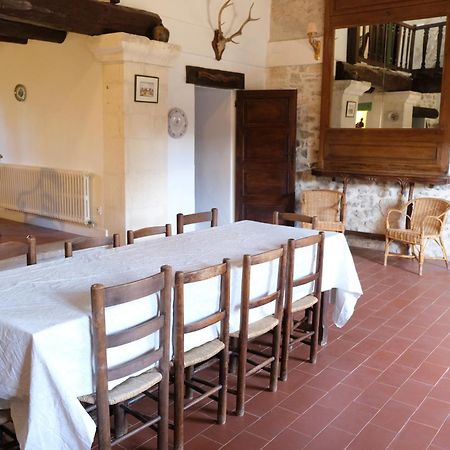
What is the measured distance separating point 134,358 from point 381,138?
5276 millimetres

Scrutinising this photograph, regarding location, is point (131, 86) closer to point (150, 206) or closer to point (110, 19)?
point (110, 19)

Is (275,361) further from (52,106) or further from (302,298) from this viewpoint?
(52,106)

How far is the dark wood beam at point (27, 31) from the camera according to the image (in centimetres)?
568

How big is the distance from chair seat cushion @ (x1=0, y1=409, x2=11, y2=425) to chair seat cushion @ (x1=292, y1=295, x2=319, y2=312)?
177cm

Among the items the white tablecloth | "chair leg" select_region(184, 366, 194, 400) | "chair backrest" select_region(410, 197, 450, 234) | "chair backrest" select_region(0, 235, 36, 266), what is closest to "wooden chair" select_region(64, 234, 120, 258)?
the white tablecloth

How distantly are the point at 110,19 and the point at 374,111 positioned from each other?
11.3 ft

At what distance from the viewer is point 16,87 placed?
7047mm

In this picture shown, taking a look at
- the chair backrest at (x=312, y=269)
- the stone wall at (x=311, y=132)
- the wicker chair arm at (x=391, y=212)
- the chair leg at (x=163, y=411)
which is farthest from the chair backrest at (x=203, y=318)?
the stone wall at (x=311, y=132)

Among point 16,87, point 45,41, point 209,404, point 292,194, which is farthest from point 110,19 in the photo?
point 209,404

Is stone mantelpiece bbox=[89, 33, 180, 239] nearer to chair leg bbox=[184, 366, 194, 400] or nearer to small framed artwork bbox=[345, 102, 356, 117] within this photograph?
small framed artwork bbox=[345, 102, 356, 117]

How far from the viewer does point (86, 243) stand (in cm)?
312

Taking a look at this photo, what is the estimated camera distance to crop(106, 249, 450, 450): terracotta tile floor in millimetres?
2619

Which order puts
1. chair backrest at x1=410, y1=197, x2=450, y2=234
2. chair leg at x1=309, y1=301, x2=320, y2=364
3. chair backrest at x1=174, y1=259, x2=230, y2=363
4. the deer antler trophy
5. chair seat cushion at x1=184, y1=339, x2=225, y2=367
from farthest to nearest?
1. the deer antler trophy
2. chair backrest at x1=410, y1=197, x2=450, y2=234
3. chair leg at x1=309, y1=301, x2=320, y2=364
4. chair seat cushion at x1=184, y1=339, x2=225, y2=367
5. chair backrest at x1=174, y1=259, x2=230, y2=363

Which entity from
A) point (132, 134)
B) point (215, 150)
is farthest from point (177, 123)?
point (215, 150)
